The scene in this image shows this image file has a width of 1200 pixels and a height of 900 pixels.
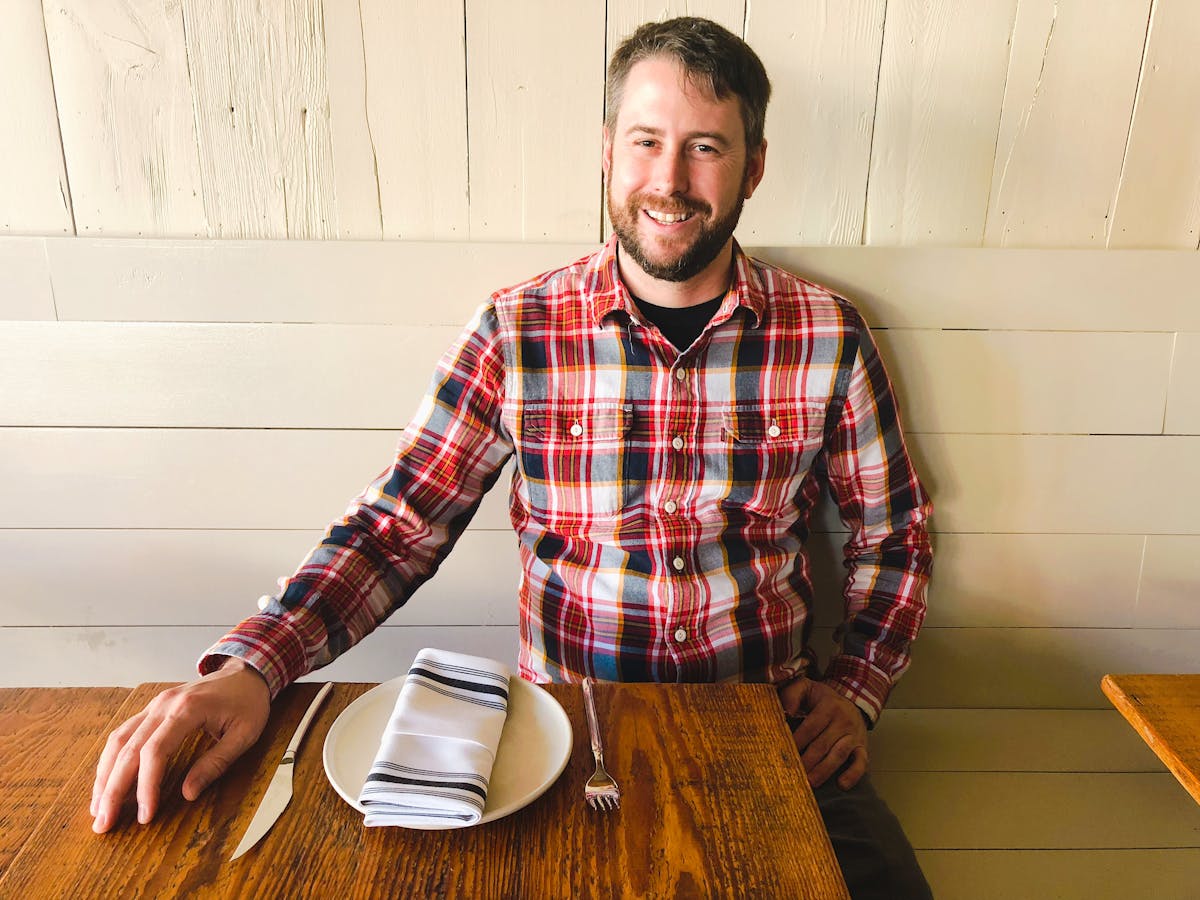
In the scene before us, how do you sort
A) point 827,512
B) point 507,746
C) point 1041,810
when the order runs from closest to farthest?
point 507,746, point 1041,810, point 827,512

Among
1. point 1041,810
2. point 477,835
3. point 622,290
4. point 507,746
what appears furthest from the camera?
point 1041,810

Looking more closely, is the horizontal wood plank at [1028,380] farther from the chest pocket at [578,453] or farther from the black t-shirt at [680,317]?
the chest pocket at [578,453]

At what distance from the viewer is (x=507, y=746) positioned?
2.73 feet

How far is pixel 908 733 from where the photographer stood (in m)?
1.50

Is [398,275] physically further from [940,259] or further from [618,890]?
[618,890]

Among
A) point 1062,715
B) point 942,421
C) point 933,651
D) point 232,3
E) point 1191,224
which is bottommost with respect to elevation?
point 1062,715

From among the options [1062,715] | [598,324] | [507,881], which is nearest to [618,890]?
[507,881]

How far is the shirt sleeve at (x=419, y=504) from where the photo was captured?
110cm

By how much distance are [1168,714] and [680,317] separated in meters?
0.77

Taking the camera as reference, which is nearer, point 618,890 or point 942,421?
point 618,890

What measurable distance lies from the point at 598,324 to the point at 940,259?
570mm

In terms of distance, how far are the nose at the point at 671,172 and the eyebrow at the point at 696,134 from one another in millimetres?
23

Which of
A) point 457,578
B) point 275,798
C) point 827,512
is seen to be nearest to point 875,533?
point 827,512

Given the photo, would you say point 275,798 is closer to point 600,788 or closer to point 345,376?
point 600,788
